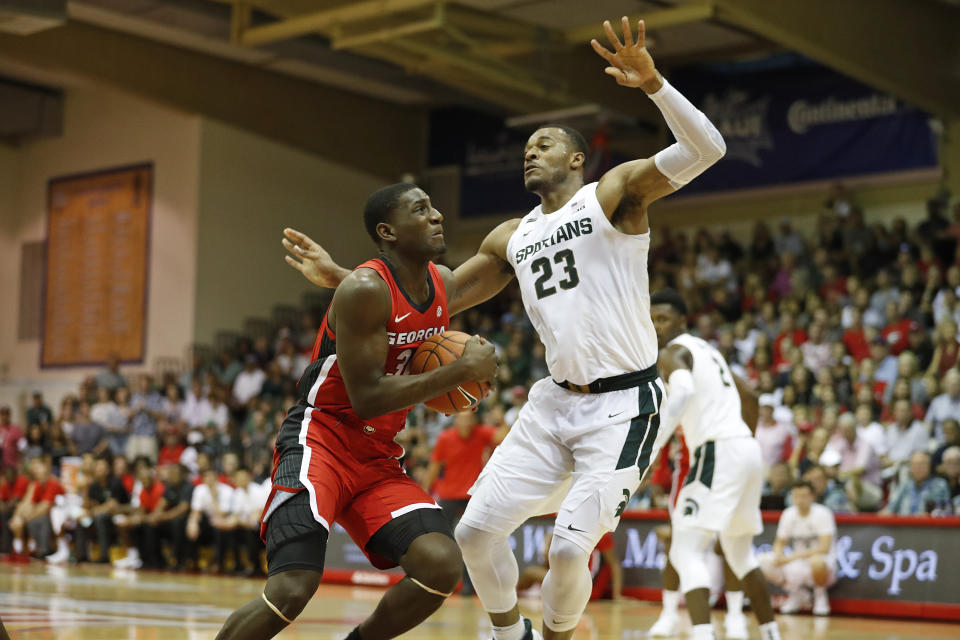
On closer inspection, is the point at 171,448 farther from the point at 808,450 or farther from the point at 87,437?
the point at 808,450

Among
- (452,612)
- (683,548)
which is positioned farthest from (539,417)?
(452,612)

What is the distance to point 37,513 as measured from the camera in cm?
1923

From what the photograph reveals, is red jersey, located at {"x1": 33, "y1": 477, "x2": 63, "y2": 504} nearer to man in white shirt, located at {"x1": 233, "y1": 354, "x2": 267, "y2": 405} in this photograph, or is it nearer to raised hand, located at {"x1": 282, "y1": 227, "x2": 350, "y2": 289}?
man in white shirt, located at {"x1": 233, "y1": 354, "x2": 267, "y2": 405}

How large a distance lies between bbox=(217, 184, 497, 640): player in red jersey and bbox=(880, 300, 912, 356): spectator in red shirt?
36.7ft

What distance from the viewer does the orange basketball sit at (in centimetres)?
514

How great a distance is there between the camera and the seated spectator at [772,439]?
13.9m

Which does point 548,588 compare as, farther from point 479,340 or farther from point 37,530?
point 37,530

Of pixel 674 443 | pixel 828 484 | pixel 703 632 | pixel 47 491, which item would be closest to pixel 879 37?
pixel 828 484

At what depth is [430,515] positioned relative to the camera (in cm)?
513

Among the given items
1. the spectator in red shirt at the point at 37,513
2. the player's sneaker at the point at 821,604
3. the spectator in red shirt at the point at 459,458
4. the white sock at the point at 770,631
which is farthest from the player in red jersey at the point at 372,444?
the spectator in red shirt at the point at 37,513

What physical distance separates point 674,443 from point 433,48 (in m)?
8.97

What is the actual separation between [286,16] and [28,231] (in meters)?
10.9

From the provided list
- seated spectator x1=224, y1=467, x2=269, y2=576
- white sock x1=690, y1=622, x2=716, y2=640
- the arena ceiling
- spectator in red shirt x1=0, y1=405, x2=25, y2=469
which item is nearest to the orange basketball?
white sock x1=690, y1=622, x2=716, y2=640

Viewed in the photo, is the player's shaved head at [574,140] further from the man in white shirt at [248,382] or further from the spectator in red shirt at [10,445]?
the spectator in red shirt at [10,445]
